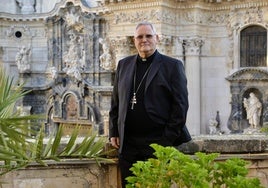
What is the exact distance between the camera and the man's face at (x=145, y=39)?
4.23 meters

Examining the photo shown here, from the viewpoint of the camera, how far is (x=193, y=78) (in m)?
19.1

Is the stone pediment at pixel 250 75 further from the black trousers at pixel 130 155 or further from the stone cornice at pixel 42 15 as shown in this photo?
the black trousers at pixel 130 155

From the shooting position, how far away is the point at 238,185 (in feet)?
9.93

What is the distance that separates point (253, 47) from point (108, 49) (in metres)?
6.53

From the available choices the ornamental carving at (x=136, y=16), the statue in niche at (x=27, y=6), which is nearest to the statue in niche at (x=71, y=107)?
the ornamental carving at (x=136, y=16)

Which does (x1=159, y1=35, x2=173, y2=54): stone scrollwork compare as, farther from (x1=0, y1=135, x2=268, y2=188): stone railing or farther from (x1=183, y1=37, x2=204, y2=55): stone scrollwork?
(x1=0, y1=135, x2=268, y2=188): stone railing

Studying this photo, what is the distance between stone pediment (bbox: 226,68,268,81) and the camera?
1836cm

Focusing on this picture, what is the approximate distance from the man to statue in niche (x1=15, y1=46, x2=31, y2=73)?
22.2 metres

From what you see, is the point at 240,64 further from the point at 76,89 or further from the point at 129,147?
the point at 129,147

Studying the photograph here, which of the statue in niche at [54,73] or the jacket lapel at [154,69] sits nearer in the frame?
the jacket lapel at [154,69]

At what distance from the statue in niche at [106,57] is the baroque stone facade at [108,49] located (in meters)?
0.04

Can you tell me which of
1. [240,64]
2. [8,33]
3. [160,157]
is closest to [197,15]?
[240,64]

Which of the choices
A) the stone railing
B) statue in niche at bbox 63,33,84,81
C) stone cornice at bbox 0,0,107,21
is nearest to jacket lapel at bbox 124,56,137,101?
the stone railing

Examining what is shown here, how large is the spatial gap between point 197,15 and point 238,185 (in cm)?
1628
